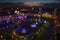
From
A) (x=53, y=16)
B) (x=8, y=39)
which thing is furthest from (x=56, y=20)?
(x=8, y=39)

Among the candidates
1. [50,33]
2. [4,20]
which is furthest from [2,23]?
[50,33]

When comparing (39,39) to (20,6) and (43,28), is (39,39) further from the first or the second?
(20,6)

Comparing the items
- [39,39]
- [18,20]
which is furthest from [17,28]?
[39,39]

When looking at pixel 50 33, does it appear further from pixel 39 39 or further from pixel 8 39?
pixel 8 39

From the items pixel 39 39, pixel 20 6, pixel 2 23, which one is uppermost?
pixel 20 6

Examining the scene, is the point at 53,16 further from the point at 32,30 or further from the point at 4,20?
the point at 4,20

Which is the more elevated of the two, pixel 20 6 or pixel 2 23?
pixel 20 6

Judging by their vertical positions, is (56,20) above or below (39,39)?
above
